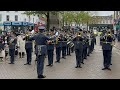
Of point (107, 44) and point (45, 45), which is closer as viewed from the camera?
point (45, 45)

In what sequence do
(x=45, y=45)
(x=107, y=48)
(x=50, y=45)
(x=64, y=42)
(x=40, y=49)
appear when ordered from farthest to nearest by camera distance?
(x=64, y=42) < (x=50, y=45) < (x=107, y=48) < (x=45, y=45) < (x=40, y=49)

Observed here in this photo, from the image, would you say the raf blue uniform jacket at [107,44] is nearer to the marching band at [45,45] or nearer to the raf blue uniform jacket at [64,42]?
the marching band at [45,45]

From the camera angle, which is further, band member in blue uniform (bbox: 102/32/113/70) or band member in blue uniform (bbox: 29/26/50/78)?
band member in blue uniform (bbox: 102/32/113/70)

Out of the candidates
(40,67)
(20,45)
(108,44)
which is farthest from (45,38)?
(20,45)

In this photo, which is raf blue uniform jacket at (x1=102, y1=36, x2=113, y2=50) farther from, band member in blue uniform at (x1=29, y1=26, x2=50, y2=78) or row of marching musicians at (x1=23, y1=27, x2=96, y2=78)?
band member in blue uniform at (x1=29, y1=26, x2=50, y2=78)

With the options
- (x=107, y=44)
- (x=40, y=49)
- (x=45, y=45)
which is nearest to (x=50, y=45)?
(x=107, y=44)

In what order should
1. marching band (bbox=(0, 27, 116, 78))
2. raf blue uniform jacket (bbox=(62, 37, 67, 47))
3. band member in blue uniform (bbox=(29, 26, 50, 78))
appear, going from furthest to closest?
raf blue uniform jacket (bbox=(62, 37, 67, 47)), marching band (bbox=(0, 27, 116, 78)), band member in blue uniform (bbox=(29, 26, 50, 78))

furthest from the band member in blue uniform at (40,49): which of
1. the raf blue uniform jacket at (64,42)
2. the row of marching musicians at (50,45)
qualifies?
the raf blue uniform jacket at (64,42)

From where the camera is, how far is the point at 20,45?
21.6 meters

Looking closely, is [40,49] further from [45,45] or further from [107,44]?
[107,44]

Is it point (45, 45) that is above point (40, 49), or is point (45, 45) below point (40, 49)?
above

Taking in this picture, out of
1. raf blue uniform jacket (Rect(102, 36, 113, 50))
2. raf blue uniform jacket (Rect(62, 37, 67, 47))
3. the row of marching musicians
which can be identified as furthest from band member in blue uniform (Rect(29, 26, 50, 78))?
raf blue uniform jacket (Rect(62, 37, 67, 47))

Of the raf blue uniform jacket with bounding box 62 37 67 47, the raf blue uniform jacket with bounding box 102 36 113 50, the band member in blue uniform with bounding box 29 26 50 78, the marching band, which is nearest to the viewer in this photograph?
the band member in blue uniform with bounding box 29 26 50 78

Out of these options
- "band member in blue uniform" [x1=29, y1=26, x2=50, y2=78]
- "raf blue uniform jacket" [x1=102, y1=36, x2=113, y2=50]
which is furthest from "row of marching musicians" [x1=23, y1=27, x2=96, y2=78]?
"raf blue uniform jacket" [x1=102, y1=36, x2=113, y2=50]
